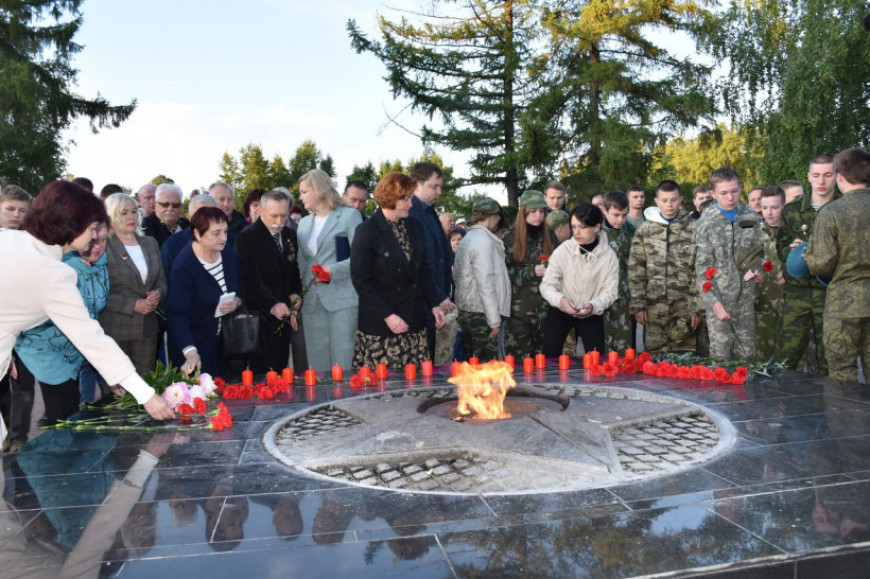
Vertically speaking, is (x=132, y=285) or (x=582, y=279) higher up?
(x=132, y=285)

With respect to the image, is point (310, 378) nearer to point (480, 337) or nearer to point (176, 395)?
point (176, 395)

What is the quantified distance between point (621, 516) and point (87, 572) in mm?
1766

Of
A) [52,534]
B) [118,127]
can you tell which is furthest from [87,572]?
[118,127]

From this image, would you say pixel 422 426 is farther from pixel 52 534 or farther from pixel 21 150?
pixel 21 150

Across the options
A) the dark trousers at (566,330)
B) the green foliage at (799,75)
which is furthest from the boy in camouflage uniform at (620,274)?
the green foliage at (799,75)

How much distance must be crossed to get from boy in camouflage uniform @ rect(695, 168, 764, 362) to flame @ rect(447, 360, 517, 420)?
2550 mm

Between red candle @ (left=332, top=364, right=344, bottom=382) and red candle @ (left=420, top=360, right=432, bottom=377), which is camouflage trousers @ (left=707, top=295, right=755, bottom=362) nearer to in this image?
red candle @ (left=420, top=360, right=432, bottom=377)

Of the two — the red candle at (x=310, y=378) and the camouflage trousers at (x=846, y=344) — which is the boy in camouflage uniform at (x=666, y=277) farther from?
the red candle at (x=310, y=378)

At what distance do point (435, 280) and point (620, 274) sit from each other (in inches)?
81.1

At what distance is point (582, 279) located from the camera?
6.05 meters

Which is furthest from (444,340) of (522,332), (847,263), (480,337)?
(847,263)

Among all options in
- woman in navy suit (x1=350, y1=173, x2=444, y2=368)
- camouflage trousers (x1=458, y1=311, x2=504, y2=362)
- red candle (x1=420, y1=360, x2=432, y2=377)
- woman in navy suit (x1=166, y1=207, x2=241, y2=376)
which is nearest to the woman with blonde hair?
woman in navy suit (x1=166, y1=207, x2=241, y2=376)

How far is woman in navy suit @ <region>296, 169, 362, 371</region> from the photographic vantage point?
19.3 feet

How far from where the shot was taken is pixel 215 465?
3.25 metres
